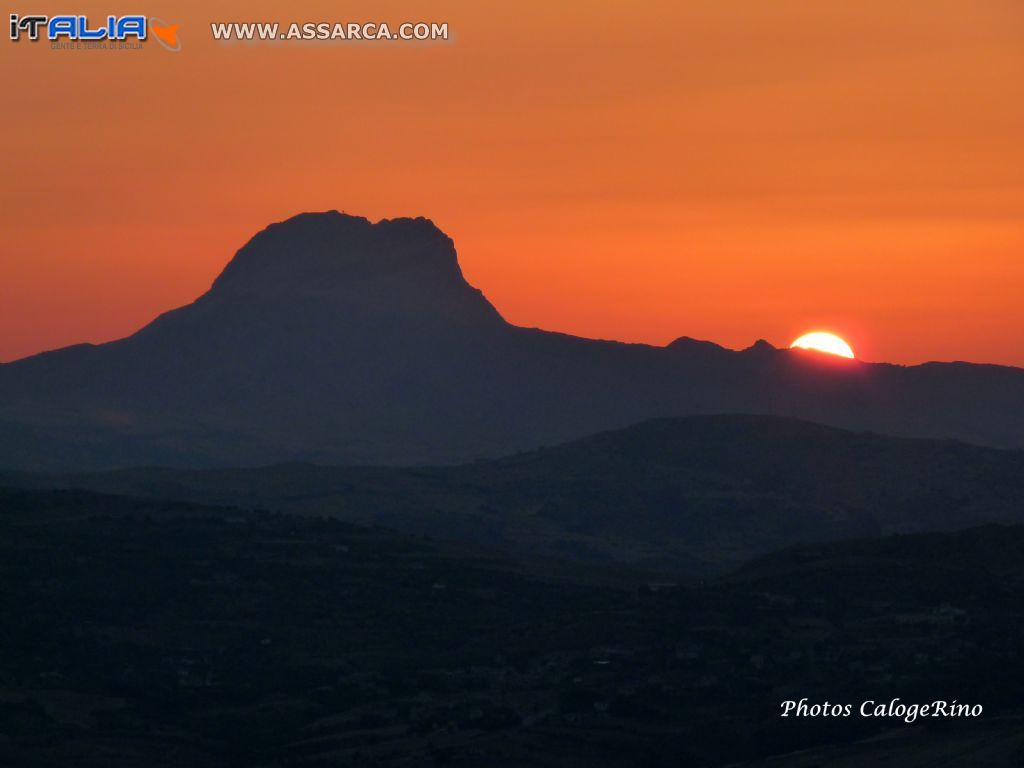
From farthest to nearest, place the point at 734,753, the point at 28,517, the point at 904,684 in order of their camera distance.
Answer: the point at 28,517 → the point at 904,684 → the point at 734,753

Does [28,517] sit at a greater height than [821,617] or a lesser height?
greater

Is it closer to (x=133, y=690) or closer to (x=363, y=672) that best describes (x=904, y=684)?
(x=363, y=672)

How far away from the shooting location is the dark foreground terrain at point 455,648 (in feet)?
351

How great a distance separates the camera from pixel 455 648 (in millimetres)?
141750

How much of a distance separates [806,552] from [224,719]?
62368 millimetres

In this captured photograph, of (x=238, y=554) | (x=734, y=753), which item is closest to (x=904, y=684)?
(x=734, y=753)

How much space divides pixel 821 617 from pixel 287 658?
37.8 meters

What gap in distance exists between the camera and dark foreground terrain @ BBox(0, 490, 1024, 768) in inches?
4215

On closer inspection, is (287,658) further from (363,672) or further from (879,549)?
(879,549)

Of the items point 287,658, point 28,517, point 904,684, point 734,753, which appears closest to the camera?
point 734,753

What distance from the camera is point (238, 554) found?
549 ft

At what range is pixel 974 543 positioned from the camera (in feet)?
524

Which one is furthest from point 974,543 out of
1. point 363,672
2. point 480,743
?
point 480,743

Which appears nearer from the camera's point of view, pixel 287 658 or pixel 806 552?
pixel 287 658
